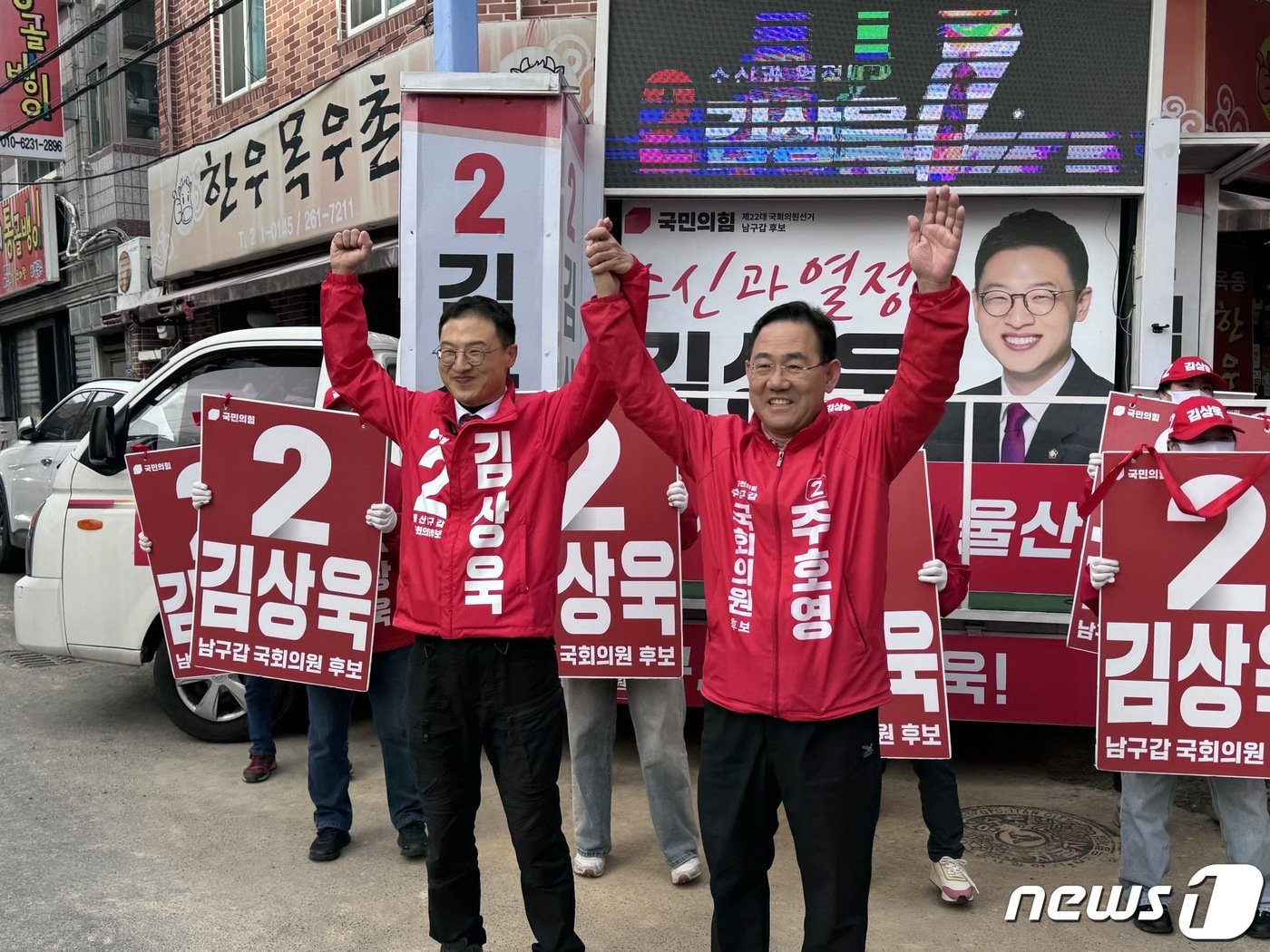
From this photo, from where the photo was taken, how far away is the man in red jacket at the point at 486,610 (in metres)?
3.06

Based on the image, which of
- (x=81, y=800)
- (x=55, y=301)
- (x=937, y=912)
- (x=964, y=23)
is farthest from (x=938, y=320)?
(x=55, y=301)

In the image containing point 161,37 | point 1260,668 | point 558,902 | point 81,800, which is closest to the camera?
point 558,902

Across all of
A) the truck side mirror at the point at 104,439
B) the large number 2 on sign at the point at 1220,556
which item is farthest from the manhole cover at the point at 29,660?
the large number 2 on sign at the point at 1220,556

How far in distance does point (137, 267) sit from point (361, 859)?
40.1 feet

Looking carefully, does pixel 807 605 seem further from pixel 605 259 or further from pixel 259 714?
pixel 259 714

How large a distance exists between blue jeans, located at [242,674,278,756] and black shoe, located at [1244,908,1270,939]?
4.21 metres

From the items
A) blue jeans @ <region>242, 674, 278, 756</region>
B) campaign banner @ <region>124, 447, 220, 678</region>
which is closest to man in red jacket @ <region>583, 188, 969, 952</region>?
campaign banner @ <region>124, 447, 220, 678</region>

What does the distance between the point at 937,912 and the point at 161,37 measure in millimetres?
14352

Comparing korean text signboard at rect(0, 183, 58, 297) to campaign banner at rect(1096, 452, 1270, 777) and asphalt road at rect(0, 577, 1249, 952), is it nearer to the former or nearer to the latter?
asphalt road at rect(0, 577, 1249, 952)

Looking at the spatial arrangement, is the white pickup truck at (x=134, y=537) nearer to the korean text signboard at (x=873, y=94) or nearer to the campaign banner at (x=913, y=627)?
the korean text signboard at (x=873, y=94)

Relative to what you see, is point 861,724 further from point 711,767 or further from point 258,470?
point 258,470

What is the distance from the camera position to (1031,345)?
241 inches

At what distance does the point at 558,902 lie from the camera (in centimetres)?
309

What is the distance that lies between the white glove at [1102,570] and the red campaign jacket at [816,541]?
135 cm
